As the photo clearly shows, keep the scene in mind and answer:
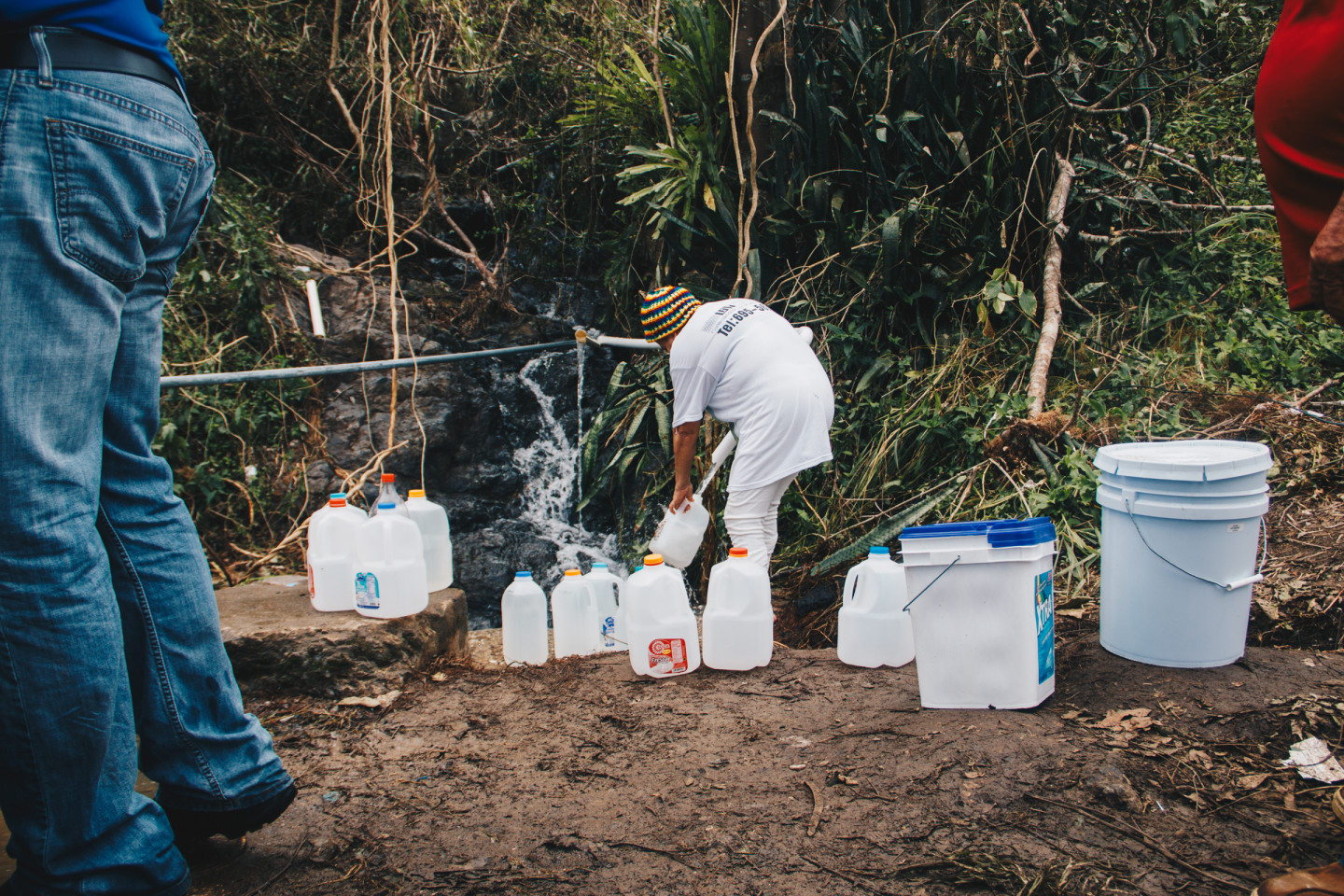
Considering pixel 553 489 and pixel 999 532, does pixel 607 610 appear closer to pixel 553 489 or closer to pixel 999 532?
pixel 999 532

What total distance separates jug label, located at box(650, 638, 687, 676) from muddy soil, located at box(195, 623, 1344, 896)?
0.20 meters

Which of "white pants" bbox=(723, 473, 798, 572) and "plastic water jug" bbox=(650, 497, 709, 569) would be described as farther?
"plastic water jug" bbox=(650, 497, 709, 569)

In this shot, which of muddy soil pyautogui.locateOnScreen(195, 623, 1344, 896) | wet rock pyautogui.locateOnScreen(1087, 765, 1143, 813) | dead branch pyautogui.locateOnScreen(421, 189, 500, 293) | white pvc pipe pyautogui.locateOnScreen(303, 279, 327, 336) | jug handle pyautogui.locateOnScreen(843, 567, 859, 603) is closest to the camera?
muddy soil pyautogui.locateOnScreen(195, 623, 1344, 896)

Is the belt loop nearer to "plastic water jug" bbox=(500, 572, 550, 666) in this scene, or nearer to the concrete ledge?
the concrete ledge

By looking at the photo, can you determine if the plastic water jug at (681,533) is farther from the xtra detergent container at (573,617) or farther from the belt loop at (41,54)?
the belt loop at (41,54)

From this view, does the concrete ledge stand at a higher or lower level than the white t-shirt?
lower

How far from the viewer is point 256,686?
2.73m

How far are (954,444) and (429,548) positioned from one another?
8.35 ft

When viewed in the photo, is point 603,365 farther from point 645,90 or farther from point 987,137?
point 987,137

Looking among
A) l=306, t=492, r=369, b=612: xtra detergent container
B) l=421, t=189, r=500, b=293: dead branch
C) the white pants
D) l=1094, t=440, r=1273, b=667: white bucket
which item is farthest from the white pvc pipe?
l=1094, t=440, r=1273, b=667: white bucket

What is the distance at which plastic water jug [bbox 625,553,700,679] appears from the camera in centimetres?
286

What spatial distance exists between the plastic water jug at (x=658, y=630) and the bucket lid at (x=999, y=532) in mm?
932

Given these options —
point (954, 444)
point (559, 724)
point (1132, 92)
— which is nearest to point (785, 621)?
point (954, 444)

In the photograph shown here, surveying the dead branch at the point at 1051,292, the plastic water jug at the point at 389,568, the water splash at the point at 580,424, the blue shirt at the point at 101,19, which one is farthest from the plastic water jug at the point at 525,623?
the water splash at the point at 580,424
